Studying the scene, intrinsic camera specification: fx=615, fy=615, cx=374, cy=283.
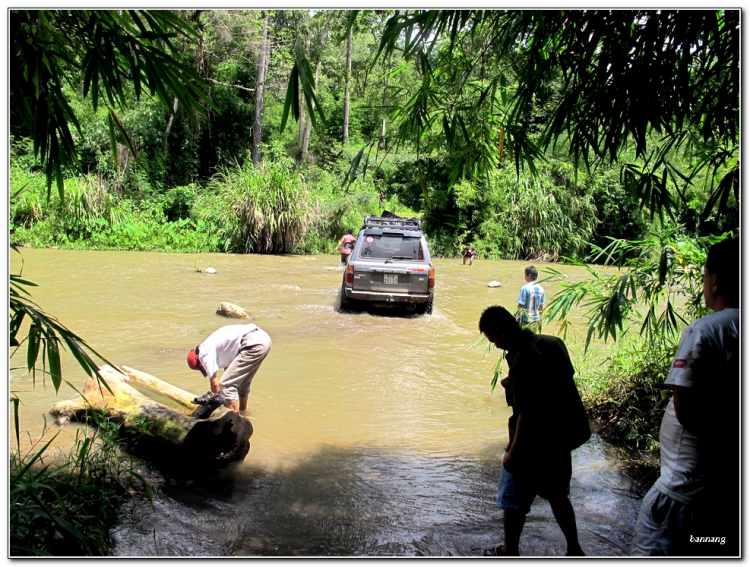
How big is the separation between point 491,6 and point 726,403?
2.04m

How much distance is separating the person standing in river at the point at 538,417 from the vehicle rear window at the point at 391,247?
337 inches

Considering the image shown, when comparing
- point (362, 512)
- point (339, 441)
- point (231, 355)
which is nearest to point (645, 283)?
point (362, 512)

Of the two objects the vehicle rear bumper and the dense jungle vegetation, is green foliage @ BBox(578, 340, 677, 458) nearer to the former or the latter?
the dense jungle vegetation

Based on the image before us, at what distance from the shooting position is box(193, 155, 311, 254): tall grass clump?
21672 millimetres

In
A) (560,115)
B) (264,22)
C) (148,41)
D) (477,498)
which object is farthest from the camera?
(264,22)

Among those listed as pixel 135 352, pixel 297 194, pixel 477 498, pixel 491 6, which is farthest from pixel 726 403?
pixel 297 194

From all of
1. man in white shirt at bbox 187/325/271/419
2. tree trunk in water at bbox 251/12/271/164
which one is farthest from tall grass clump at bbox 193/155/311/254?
man in white shirt at bbox 187/325/271/419

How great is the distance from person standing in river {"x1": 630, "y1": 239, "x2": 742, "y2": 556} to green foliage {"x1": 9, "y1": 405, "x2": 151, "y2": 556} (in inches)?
100

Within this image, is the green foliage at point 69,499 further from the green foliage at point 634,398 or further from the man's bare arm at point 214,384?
the green foliage at point 634,398

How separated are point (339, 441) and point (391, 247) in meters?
6.40

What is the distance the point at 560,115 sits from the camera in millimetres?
3457

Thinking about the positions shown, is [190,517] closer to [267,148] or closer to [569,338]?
[569,338]

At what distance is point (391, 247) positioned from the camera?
12.0 m

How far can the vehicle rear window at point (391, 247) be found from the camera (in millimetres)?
11945
